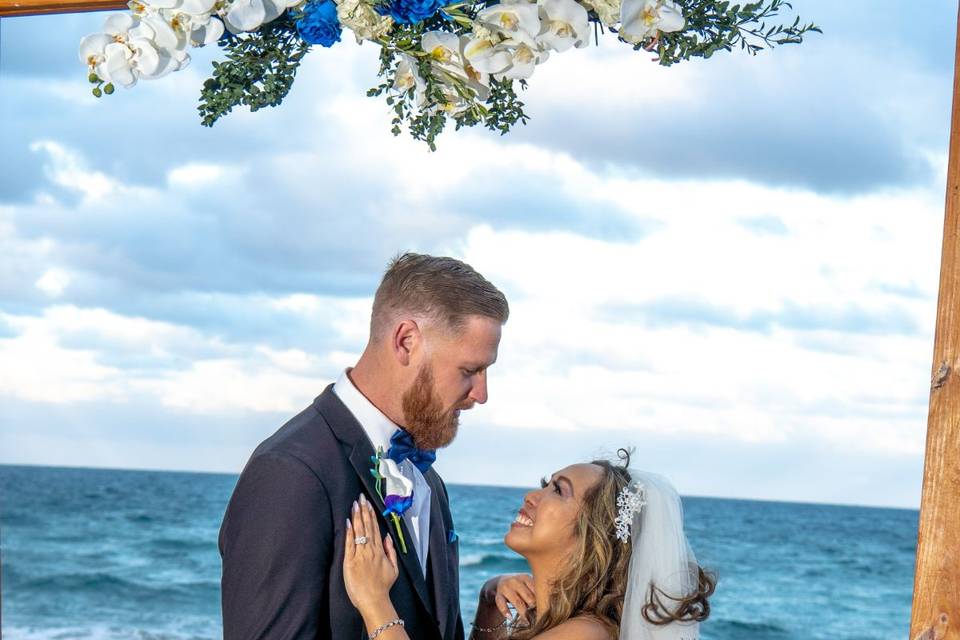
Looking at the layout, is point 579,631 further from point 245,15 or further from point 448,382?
point 245,15

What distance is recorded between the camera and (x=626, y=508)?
371 cm

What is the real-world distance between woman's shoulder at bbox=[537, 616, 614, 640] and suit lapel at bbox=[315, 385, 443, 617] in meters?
0.49

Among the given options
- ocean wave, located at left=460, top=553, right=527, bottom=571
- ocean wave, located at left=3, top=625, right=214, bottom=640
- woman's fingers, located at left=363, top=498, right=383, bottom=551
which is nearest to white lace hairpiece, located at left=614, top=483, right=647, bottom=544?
woman's fingers, located at left=363, top=498, right=383, bottom=551

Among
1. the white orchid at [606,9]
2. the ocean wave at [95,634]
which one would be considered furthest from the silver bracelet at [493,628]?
the ocean wave at [95,634]

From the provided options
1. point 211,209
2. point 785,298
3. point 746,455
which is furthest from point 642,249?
point 211,209

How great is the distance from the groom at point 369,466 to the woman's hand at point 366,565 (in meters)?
0.03

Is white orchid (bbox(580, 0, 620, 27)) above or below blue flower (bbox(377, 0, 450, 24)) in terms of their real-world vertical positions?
above

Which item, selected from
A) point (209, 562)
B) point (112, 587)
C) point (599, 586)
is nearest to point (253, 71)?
point (599, 586)

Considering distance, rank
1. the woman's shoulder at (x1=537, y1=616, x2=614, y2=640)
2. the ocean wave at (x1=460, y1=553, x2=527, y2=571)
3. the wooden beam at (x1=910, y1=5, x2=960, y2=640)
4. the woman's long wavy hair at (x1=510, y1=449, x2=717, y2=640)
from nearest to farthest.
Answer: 1. the wooden beam at (x1=910, y1=5, x2=960, y2=640)
2. the woman's shoulder at (x1=537, y1=616, x2=614, y2=640)
3. the woman's long wavy hair at (x1=510, y1=449, x2=717, y2=640)
4. the ocean wave at (x1=460, y1=553, x2=527, y2=571)

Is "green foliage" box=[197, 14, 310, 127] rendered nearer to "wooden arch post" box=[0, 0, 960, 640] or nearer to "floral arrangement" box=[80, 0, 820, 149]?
"floral arrangement" box=[80, 0, 820, 149]

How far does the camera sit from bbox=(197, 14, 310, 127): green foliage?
2689 mm

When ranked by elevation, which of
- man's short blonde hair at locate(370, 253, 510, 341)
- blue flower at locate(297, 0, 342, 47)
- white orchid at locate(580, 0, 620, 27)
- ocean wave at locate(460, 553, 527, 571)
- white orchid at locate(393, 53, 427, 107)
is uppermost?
white orchid at locate(580, 0, 620, 27)

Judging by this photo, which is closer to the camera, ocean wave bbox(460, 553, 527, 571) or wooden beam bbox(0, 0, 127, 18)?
wooden beam bbox(0, 0, 127, 18)

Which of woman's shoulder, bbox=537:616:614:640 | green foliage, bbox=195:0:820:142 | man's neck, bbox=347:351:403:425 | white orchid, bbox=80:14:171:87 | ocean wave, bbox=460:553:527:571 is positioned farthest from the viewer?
ocean wave, bbox=460:553:527:571
